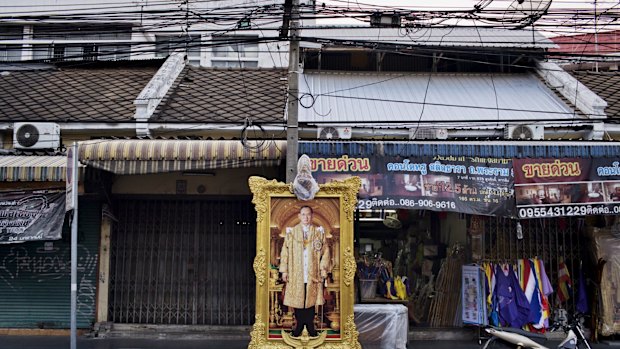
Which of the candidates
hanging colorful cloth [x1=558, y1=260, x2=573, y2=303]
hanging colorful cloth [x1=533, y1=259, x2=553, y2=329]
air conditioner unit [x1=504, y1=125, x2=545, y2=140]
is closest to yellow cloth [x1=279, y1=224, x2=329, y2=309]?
hanging colorful cloth [x1=533, y1=259, x2=553, y2=329]

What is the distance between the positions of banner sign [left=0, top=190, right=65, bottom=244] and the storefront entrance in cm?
143

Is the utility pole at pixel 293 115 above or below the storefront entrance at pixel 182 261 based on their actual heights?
above

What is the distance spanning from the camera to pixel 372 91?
42.6 ft

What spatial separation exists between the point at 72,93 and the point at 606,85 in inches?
487

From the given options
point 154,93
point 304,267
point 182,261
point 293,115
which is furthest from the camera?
point 154,93

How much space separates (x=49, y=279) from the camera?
11172 millimetres

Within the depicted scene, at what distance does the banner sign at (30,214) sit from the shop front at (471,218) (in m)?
4.51

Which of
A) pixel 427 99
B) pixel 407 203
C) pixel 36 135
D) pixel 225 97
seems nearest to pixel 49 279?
pixel 36 135

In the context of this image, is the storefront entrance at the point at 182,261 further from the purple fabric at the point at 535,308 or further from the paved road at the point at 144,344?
the purple fabric at the point at 535,308

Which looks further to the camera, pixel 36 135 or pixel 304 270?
pixel 36 135

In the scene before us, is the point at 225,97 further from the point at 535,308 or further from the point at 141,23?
the point at 535,308

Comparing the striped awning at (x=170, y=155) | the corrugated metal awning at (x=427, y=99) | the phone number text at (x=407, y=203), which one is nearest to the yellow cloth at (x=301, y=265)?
the phone number text at (x=407, y=203)

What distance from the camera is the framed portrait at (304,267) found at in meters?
8.49

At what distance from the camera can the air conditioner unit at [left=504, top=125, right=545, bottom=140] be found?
1098cm
